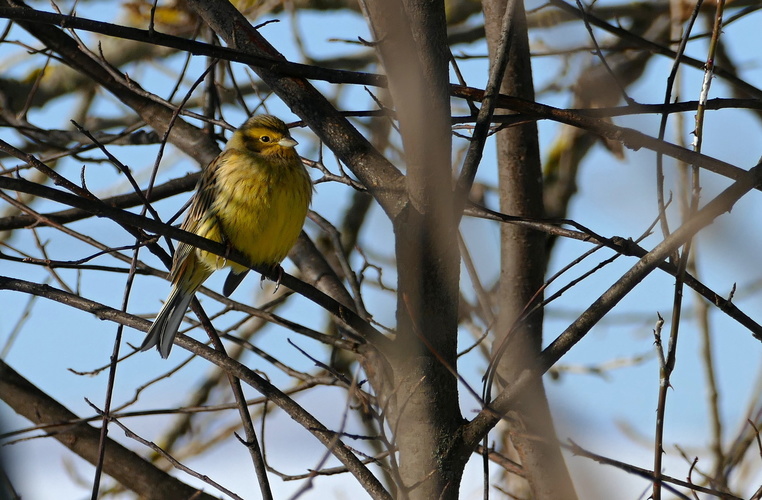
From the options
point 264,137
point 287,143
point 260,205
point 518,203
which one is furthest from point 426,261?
point 264,137

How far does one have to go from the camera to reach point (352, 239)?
6.98 m

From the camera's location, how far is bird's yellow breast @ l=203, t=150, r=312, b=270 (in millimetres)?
4742

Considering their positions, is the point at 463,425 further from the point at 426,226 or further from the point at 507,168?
the point at 507,168

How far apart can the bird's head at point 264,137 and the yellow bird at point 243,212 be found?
0.05 feet

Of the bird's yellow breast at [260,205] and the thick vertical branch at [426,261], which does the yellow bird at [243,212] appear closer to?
the bird's yellow breast at [260,205]

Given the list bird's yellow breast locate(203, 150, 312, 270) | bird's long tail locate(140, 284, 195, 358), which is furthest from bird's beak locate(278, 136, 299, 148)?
bird's long tail locate(140, 284, 195, 358)

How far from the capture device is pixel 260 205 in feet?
15.8

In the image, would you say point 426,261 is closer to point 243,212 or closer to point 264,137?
point 243,212

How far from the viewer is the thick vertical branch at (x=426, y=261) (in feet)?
10.7

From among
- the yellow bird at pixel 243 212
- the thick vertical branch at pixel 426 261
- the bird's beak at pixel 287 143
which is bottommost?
the thick vertical branch at pixel 426 261

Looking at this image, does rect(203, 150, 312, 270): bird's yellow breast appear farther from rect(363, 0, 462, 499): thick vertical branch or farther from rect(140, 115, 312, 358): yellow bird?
rect(363, 0, 462, 499): thick vertical branch

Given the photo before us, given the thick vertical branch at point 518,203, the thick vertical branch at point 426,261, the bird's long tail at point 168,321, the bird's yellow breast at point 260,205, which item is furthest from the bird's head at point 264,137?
the thick vertical branch at point 426,261

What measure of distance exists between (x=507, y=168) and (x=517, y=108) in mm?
1345

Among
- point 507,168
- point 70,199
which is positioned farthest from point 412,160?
point 507,168
